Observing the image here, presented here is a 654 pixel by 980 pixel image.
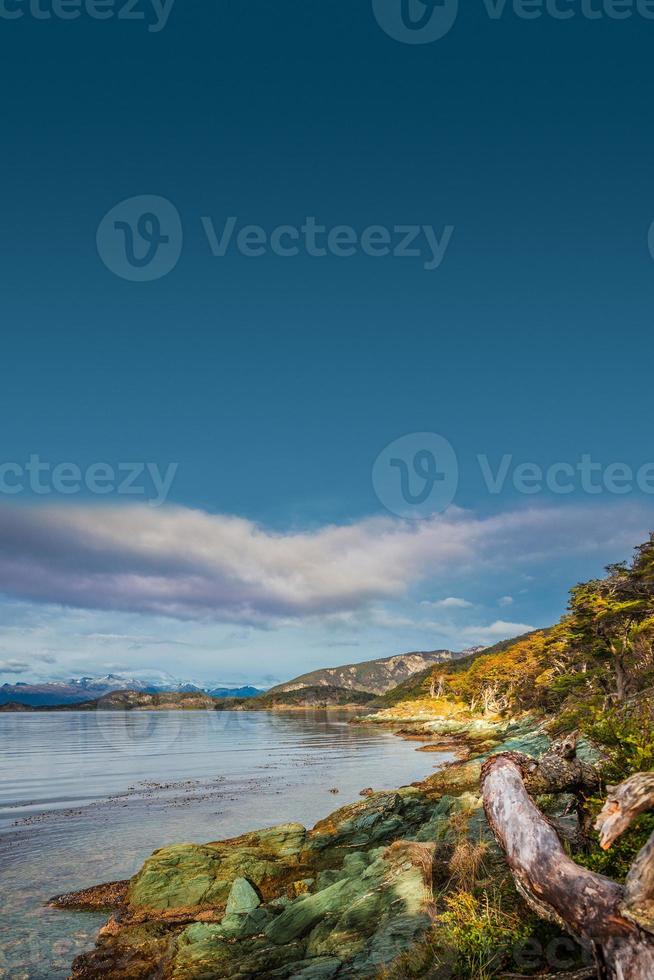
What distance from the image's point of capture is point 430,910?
923 centimetres

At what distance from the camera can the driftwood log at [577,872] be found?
5488 mm

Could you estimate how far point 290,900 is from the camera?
13594 millimetres

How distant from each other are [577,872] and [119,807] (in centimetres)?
3116

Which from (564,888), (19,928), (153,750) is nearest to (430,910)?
(564,888)

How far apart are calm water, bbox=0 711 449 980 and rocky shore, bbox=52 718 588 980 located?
4.06 feet

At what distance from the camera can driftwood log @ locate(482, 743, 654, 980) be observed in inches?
216

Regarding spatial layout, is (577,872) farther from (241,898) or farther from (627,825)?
(241,898)

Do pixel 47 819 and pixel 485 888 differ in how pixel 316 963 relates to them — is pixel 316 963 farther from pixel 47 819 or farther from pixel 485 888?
pixel 47 819

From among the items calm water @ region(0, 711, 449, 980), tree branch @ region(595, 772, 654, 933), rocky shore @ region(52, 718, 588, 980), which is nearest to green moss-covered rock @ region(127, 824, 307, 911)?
rocky shore @ region(52, 718, 588, 980)

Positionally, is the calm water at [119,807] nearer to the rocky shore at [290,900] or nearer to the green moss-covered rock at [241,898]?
the rocky shore at [290,900]

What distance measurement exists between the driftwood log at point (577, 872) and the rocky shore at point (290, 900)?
2619 mm

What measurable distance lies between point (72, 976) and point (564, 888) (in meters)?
10.8

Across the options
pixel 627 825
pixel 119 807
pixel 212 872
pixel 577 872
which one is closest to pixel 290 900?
pixel 212 872

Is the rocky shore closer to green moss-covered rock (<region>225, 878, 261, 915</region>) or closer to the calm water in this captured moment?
green moss-covered rock (<region>225, 878, 261, 915</region>)
